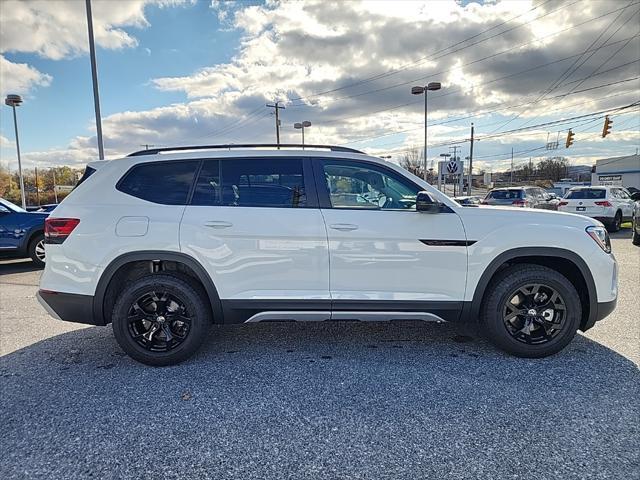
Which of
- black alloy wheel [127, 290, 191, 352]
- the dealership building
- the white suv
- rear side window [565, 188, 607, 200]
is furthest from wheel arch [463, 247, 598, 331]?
the dealership building

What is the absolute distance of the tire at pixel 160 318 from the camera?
351 centimetres

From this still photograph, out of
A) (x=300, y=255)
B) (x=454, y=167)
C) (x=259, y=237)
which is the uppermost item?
(x=454, y=167)

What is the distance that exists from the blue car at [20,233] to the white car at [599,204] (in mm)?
15805

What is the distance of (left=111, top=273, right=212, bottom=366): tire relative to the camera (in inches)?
138

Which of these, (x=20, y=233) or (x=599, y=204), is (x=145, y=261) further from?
(x=599, y=204)

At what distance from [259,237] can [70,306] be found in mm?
1777

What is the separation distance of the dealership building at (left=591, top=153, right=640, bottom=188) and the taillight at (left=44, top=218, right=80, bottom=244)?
56.6 meters

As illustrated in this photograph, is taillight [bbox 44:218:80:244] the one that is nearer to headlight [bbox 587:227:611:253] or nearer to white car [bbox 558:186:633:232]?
headlight [bbox 587:227:611:253]

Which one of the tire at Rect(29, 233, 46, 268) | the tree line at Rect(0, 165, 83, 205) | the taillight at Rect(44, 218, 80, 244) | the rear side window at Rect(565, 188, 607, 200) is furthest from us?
the tree line at Rect(0, 165, 83, 205)

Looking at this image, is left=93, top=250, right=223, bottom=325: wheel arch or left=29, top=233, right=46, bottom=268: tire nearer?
left=93, top=250, right=223, bottom=325: wheel arch

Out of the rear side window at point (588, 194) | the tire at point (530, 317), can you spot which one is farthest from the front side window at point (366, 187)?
the rear side window at point (588, 194)

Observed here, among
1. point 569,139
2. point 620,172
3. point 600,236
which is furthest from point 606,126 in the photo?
point 620,172

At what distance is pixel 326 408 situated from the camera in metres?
2.87

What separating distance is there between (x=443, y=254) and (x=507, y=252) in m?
0.57
